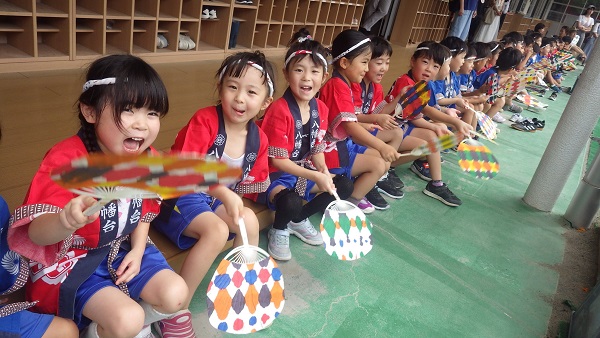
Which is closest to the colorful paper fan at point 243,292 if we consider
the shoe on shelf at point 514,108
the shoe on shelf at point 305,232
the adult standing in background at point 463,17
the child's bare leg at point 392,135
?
the shoe on shelf at point 305,232

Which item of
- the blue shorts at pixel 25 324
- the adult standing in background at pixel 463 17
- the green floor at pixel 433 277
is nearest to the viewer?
the blue shorts at pixel 25 324

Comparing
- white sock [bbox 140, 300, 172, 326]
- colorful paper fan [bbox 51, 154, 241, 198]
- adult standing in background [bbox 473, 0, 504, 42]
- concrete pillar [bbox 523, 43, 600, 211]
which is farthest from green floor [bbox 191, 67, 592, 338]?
adult standing in background [bbox 473, 0, 504, 42]

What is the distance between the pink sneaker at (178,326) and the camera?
1.24m

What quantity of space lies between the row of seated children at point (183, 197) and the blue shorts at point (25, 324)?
0.06 metres

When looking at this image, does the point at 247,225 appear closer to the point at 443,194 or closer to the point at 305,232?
the point at 305,232

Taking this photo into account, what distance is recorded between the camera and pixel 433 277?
1.94m

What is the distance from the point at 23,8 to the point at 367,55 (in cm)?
233

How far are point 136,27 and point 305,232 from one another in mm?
→ 2757

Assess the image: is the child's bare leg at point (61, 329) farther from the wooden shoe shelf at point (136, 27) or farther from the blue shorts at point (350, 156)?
the wooden shoe shelf at point (136, 27)

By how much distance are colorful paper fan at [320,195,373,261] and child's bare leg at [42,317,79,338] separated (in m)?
0.85

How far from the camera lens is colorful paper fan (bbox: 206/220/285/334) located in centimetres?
116

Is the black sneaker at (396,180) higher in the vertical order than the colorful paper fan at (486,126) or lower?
lower

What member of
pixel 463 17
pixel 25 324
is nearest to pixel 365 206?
pixel 25 324

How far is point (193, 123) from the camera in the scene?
1.40m
